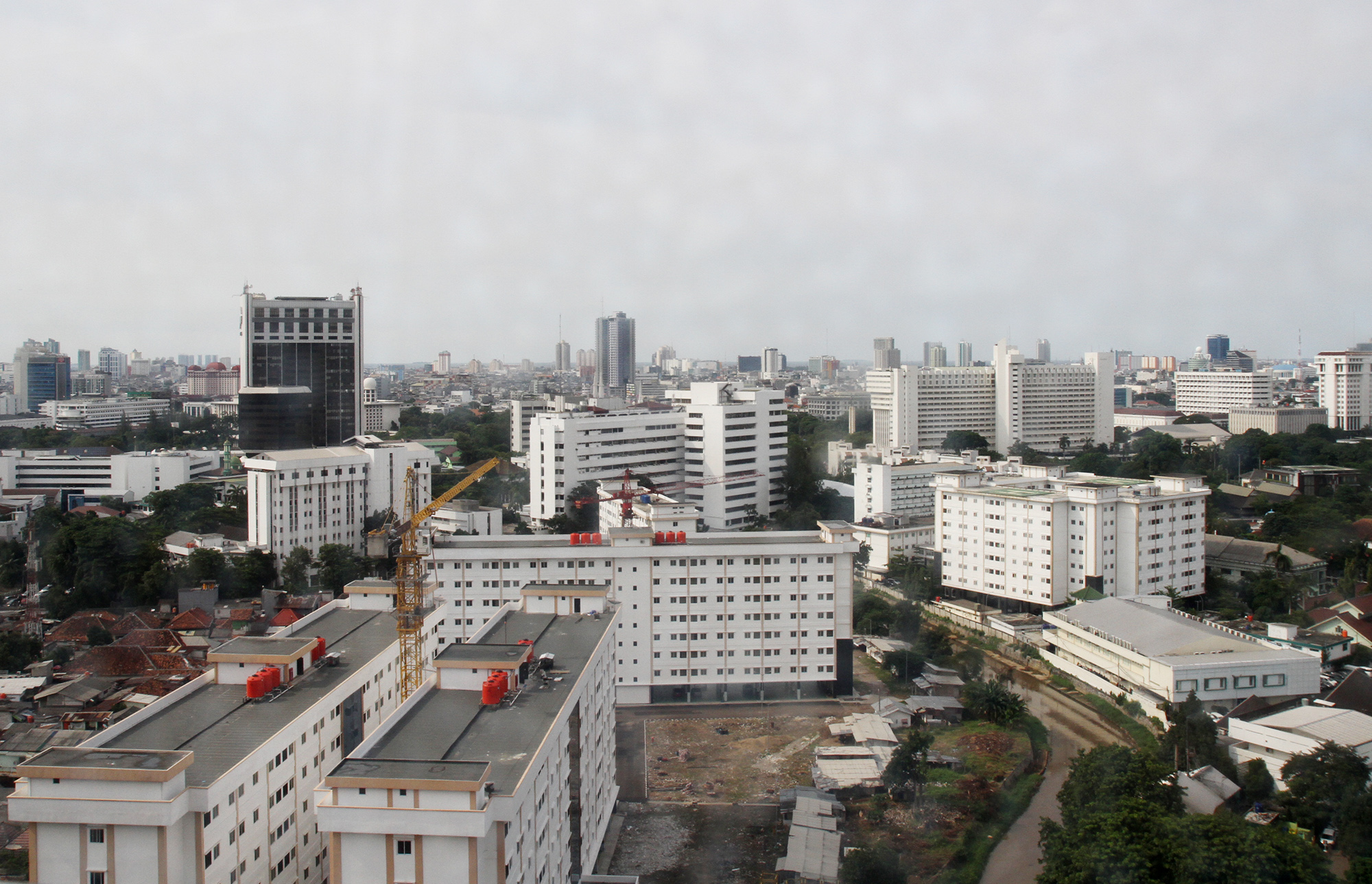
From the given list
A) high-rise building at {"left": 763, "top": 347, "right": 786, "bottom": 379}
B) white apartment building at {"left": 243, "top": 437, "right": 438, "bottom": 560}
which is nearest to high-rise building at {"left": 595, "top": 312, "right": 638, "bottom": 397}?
high-rise building at {"left": 763, "top": 347, "right": 786, "bottom": 379}

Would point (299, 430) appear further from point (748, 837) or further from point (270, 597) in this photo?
point (748, 837)

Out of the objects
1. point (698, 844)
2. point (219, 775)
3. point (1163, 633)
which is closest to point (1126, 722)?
point (1163, 633)

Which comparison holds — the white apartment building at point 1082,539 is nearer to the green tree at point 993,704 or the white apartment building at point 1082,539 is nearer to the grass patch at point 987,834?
the green tree at point 993,704

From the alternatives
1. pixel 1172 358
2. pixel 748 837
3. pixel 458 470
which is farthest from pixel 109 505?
pixel 1172 358

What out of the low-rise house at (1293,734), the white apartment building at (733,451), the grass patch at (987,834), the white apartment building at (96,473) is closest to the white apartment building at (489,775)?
the grass patch at (987,834)

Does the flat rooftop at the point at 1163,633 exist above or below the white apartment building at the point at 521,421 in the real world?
below
